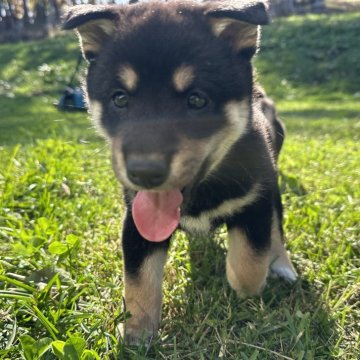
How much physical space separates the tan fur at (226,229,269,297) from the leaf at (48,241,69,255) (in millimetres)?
753

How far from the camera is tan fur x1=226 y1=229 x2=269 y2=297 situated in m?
2.10

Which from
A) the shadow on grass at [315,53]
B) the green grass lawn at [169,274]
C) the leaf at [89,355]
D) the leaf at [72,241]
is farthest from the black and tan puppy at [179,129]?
the shadow on grass at [315,53]

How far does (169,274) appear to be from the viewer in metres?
2.32

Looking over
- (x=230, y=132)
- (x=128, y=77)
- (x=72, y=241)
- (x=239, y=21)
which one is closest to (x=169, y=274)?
(x=72, y=241)

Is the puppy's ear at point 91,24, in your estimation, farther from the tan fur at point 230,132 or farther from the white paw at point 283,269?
the white paw at point 283,269

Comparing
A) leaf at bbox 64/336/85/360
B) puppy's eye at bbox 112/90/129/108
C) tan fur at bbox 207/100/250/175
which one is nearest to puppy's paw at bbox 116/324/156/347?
leaf at bbox 64/336/85/360

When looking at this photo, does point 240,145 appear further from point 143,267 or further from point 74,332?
point 74,332

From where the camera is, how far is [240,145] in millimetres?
2176

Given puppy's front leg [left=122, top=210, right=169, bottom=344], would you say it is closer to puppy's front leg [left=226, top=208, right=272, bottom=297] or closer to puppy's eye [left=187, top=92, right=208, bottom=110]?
puppy's front leg [left=226, top=208, right=272, bottom=297]

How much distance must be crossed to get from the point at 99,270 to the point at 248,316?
0.75 m

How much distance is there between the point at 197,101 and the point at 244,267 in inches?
30.4

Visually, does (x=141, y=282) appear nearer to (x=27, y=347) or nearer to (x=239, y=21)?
(x=27, y=347)

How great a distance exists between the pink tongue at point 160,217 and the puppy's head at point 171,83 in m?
0.10

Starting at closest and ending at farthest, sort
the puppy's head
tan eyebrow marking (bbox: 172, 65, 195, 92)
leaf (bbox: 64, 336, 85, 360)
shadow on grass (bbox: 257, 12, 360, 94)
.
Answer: leaf (bbox: 64, 336, 85, 360)
the puppy's head
tan eyebrow marking (bbox: 172, 65, 195, 92)
shadow on grass (bbox: 257, 12, 360, 94)
